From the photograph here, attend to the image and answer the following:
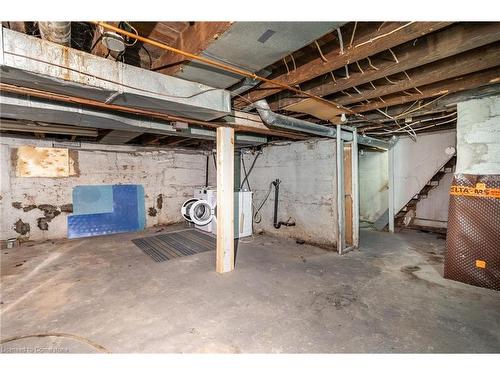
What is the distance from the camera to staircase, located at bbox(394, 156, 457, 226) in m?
5.01

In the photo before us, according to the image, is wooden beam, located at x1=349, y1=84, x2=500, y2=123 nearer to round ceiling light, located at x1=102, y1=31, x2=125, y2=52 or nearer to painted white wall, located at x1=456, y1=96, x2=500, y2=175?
painted white wall, located at x1=456, y1=96, x2=500, y2=175

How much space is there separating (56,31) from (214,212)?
4.04m

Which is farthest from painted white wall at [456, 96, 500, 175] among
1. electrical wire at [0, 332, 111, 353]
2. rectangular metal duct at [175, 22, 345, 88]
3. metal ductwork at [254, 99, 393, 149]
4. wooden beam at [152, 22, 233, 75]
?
electrical wire at [0, 332, 111, 353]

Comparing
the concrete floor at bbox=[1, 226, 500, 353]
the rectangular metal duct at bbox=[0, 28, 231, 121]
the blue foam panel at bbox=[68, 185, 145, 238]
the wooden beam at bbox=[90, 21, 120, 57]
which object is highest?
the wooden beam at bbox=[90, 21, 120, 57]

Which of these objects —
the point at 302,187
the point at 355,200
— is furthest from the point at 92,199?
the point at 355,200

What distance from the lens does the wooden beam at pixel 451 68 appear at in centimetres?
184

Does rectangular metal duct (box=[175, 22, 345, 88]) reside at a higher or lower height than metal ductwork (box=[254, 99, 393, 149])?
higher

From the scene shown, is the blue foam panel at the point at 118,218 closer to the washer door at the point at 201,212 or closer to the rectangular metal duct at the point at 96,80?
the washer door at the point at 201,212

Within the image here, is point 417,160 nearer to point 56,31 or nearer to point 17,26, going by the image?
point 56,31

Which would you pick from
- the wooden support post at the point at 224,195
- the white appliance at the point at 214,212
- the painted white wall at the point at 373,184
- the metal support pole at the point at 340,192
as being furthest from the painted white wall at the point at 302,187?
the painted white wall at the point at 373,184

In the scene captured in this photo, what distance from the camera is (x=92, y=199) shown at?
521cm

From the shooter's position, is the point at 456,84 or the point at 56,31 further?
the point at 456,84

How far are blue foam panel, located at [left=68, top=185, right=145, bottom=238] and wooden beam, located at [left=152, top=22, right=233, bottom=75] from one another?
440 centimetres

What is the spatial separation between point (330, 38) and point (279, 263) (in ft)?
9.34
